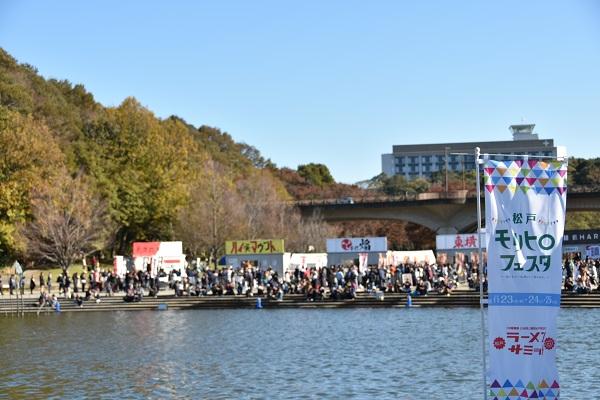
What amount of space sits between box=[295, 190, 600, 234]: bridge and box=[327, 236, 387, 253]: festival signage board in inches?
2072

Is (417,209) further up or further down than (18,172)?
further down

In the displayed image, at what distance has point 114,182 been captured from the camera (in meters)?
86.2

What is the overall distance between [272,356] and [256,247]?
91.3 feet

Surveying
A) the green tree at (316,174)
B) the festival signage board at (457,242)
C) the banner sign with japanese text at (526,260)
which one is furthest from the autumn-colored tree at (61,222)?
the green tree at (316,174)

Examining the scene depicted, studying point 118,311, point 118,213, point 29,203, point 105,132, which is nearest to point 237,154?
point 105,132

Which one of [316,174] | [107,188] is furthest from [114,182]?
[316,174]

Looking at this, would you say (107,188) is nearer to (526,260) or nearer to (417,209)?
(417,209)

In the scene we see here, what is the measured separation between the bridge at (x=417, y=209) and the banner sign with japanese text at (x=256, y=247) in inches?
2100

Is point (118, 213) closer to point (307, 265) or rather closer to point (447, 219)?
point (307, 265)

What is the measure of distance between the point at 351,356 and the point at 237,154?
121 meters

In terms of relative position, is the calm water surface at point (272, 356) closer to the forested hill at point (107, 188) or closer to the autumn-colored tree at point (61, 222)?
the autumn-colored tree at point (61, 222)

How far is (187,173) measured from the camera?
89500mm

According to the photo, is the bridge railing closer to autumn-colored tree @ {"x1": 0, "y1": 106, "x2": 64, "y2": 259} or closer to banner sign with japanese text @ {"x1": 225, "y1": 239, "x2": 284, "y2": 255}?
autumn-colored tree @ {"x1": 0, "y1": 106, "x2": 64, "y2": 259}

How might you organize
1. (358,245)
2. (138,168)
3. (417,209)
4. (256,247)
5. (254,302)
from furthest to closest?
1. (417,209)
2. (138,168)
3. (358,245)
4. (256,247)
5. (254,302)
